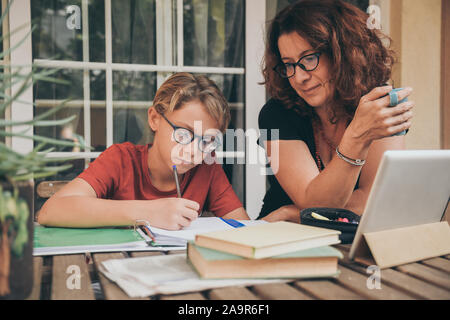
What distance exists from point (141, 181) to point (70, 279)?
34.6 inches

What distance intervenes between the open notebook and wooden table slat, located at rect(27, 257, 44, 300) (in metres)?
0.05

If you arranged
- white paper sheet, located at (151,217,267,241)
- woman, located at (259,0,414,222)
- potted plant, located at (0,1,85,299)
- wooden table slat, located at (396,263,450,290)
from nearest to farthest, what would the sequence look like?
potted plant, located at (0,1,85,299)
wooden table slat, located at (396,263,450,290)
white paper sheet, located at (151,217,267,241)
woman, located at (259,0,414,222)

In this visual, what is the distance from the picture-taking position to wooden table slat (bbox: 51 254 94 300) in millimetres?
585

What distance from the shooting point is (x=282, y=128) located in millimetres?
1542

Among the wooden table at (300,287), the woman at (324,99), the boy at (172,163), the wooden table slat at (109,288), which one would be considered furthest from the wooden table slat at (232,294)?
the woman at (324,99)

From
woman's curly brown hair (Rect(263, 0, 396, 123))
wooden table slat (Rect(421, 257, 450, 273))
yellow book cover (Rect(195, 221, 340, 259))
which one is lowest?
wooden table slat (Rect(421, 257, 450, 273))

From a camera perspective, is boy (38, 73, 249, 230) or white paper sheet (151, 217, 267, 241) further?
boy (38, 73, 249, 230)

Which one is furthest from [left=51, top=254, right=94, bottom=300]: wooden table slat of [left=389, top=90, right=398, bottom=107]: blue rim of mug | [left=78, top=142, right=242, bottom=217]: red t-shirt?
[left=389, top=90, right=398, bottom=107]: blue rim of mug

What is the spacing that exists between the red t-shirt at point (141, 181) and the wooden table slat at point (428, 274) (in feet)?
2.75

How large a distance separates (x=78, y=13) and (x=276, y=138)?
4.25 ft

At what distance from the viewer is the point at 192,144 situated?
4.61 ft

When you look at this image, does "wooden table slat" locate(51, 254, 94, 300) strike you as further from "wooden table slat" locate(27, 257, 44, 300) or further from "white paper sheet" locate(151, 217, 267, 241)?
"white paper sheet" locate(151, 217, 267, 241)

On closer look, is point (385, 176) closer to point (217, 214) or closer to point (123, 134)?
point (217, 214)

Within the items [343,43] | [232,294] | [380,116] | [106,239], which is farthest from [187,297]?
[343,43]
